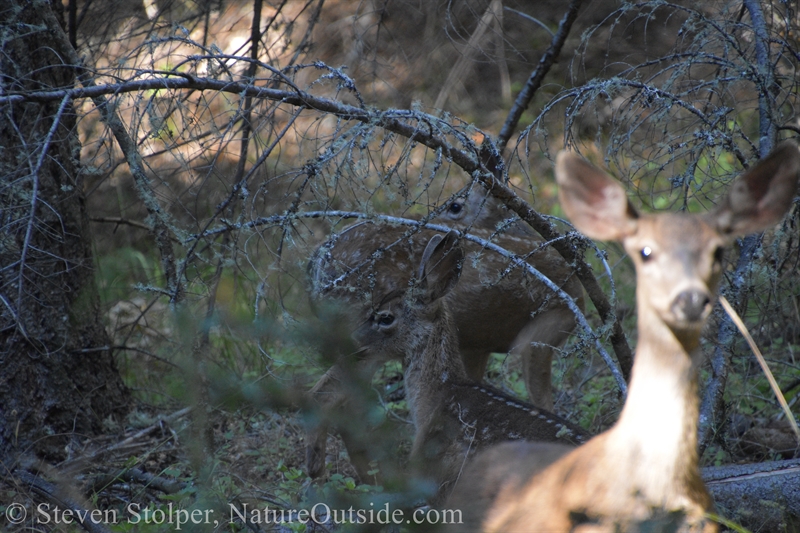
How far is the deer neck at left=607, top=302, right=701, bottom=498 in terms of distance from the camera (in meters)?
2.02

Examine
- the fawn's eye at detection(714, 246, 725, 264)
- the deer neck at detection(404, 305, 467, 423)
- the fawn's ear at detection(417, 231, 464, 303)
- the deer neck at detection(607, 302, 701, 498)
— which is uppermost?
the fawn's ear at detection(417, 231, 464, 303)

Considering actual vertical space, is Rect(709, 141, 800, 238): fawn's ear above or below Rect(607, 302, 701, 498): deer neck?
above

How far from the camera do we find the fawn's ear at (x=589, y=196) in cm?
229

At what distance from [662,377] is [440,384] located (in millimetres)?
2186

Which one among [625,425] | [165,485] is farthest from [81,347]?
[625,425]

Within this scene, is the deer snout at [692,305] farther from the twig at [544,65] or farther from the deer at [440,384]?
the twig at [544,65]

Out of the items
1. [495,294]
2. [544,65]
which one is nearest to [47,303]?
[495,294]

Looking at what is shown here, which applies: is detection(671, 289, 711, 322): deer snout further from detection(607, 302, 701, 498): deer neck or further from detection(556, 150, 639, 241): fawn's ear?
detection(556, 150, 639, 241): fawn's ear

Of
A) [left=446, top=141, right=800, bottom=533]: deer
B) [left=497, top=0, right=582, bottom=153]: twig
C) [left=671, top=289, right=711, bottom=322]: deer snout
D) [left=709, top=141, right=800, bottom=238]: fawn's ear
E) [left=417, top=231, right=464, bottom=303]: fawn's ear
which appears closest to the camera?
[left=671, top=289, right=711, bottom=322]: deer snout

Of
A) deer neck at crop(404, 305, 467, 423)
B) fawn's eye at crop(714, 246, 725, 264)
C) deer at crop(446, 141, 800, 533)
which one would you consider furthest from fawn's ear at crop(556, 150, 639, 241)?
deer neck at crop(404, 305, 467, 423)

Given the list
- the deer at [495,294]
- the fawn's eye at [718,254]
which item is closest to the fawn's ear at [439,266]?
the deer at [495,294]

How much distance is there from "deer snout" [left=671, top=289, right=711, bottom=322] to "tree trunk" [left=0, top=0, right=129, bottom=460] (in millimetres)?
3228

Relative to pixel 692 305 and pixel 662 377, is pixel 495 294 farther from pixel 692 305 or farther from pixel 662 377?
pixel 692 305

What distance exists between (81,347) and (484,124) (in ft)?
15.9
